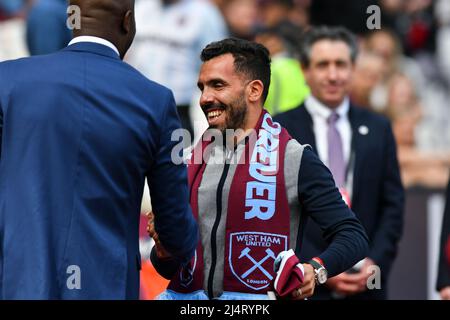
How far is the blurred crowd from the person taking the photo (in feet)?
29.0

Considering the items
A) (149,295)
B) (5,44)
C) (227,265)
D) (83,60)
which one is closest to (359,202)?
(149,295)

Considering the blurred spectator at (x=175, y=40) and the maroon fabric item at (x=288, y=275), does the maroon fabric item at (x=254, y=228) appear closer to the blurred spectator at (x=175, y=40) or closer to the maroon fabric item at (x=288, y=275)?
the maroon fabric item at (x=288, y=275)

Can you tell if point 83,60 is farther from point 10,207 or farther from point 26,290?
point 26,290

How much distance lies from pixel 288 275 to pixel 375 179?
8.14 ft

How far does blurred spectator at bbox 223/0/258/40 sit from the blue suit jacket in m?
6.26

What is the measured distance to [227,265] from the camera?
4480 millimetres

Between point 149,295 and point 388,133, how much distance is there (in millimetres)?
1884

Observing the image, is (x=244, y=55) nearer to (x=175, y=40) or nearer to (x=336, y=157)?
(x=336, y=157)

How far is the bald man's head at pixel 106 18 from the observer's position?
14.0 ft

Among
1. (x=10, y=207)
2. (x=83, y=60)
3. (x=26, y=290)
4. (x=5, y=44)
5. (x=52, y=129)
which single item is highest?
(x=5, y=44)

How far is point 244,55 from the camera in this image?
471 centimetres

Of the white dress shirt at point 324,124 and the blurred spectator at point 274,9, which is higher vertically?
the blurred spectator at point 274,9

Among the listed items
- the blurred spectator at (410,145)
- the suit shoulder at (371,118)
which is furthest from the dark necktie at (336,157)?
the blurred spectator at (410,145)

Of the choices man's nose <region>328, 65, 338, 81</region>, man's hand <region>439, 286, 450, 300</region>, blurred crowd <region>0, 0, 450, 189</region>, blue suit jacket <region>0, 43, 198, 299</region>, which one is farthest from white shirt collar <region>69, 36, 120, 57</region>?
blurred crowd <region>0, 0, 450, 189</region>
